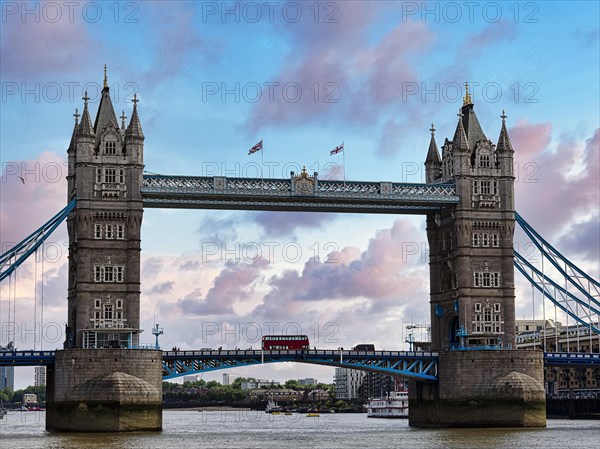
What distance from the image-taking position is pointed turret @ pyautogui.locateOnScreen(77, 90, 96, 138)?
117 metres

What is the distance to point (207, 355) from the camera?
116750 mm

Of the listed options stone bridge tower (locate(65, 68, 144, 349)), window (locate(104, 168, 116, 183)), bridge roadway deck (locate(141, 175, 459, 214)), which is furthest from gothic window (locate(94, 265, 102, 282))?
window (locate(104, 168, 116, 183))

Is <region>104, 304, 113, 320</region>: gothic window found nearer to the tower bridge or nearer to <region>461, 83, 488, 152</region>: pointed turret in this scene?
the tower bridge

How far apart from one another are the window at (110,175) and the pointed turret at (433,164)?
36.4 meters

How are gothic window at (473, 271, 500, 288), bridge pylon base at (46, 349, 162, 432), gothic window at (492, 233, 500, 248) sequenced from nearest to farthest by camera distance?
bridge pylon base at (46, 349, 162, 432)
gothic window at (473, 271, 500, 288)
gothic window at (492, 233, 500, 248)

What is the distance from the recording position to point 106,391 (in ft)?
355

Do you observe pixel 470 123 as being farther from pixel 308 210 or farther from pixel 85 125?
pixel 85 125

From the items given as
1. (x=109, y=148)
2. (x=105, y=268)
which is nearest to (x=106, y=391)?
(x=105, y=268)

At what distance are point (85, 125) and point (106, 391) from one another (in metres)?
26.0

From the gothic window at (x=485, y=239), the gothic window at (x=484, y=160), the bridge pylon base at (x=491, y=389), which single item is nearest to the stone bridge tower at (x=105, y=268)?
the bridge pylon base at (x=491, y=389)

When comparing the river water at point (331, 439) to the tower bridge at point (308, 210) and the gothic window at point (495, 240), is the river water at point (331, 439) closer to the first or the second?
the tower bridge at point (308, 210)

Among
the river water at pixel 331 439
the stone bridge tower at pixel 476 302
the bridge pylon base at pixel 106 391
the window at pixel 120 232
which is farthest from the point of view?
the stone bridge tower at pixel 476 302

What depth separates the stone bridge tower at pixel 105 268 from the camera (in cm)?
11056

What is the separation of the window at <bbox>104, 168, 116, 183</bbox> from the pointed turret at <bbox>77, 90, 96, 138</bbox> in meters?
3.63
